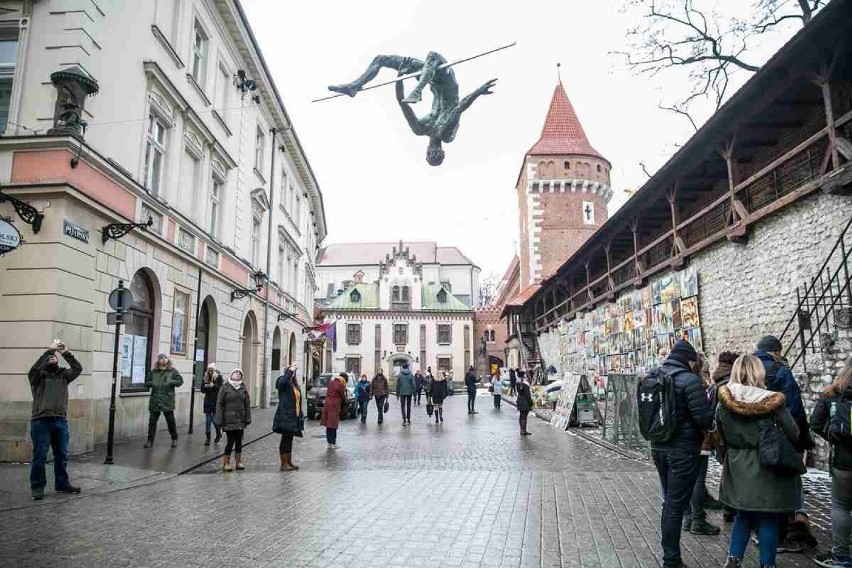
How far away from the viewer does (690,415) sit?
4801 mm

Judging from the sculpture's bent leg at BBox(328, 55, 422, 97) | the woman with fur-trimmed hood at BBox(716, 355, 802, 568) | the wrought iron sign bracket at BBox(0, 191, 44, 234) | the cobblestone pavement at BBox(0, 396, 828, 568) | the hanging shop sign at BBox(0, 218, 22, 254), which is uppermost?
the sculpture's bent leg at BBox(328, 55, 422, 97)

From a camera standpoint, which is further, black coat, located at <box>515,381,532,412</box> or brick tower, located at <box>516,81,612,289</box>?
brick tower, located at <box>516,81,612,289</box>

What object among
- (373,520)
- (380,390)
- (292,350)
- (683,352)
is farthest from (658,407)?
(292,350)

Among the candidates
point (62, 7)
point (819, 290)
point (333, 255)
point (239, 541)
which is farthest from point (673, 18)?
point (333, 255)

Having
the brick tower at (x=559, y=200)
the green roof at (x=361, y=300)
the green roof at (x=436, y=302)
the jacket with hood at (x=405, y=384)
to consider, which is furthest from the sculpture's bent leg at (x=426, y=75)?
the green roof at (x=436, y=302)

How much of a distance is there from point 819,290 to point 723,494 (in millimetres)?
7127

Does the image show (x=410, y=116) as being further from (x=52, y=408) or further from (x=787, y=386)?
(x=52, y=408)

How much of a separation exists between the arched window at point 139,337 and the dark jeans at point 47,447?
518 centimetres

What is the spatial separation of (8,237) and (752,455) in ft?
34.5

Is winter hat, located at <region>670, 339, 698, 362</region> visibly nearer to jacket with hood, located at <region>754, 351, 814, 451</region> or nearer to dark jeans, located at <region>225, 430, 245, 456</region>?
jacket with hood, located at <region>754, 351, 814, 451</region>

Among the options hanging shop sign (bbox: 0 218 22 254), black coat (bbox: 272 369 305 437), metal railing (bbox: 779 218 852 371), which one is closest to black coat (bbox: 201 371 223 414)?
black coat (bbox: 272 369 305 437)

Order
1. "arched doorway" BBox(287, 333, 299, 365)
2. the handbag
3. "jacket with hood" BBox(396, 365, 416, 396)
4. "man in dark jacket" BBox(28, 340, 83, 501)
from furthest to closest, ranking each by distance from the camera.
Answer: "arched doorway" BBox(287, 333, 299, 365) < "jacket with hood" BBox(396, 365, 416, 396) < "man in dark jacket" BBox(28, 340, 83, 501) < the handbag

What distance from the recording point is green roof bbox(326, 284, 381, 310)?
6456 centimetres

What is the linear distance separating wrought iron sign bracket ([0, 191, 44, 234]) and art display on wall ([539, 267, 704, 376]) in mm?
11297
